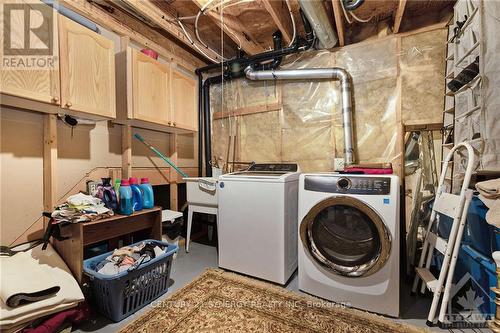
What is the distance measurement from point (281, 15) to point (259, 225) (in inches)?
80.2

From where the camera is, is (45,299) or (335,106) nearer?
(45,299)

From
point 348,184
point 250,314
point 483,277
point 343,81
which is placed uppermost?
point 343,81

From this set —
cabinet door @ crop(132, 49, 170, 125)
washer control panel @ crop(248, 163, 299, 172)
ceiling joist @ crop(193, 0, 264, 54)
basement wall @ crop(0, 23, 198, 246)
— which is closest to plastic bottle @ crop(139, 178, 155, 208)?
basement wall @ crop(0, 23, 198, 246)

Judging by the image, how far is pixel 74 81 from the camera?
1.52 metres

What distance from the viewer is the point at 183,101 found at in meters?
2.46

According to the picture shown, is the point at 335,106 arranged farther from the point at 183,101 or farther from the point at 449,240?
the point at 183,101

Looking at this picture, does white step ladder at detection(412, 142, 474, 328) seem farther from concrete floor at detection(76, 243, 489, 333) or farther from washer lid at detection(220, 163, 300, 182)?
washer lid at detection(220, 163, 300, 182)

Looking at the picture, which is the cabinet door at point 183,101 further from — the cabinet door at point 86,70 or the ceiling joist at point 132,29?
the cabinet door at point 86,70

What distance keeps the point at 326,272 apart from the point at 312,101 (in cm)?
180

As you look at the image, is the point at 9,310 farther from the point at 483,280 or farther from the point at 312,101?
the point at 312,101

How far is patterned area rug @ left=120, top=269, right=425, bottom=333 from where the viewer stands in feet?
4.23

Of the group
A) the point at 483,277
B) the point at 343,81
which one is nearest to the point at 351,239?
the point at 483,277

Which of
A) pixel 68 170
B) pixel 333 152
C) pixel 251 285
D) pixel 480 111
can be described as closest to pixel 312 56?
pixel 333 152

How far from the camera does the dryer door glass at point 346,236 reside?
1400 mm
